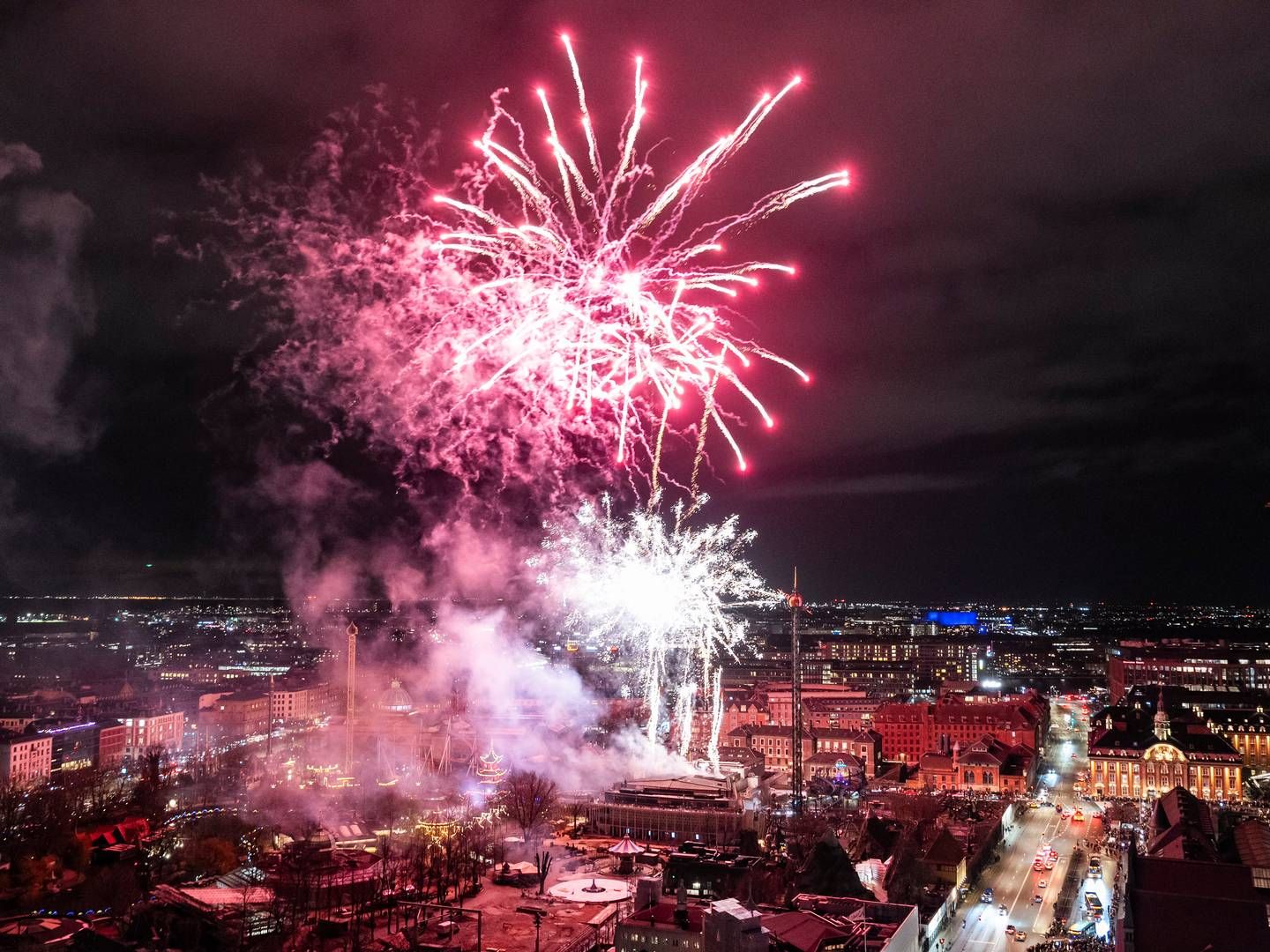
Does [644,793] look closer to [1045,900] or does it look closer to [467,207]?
[1045,900]

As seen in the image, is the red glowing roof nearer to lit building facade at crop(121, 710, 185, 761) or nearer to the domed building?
the domed building

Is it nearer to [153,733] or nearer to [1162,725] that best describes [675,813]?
[1162,725]

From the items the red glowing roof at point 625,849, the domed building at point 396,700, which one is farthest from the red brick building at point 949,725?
the domed building at point 396,700

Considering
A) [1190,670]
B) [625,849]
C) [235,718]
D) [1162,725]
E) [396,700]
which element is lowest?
[625,849]

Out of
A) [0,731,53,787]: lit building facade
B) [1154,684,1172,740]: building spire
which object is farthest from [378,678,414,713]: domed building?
[1154,684,1172,740]: building spire

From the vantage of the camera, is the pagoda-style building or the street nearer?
the street

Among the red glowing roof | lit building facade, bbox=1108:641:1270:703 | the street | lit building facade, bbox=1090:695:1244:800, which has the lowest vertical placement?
the street

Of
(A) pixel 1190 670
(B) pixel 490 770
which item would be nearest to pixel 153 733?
(B) pixel 490 770
